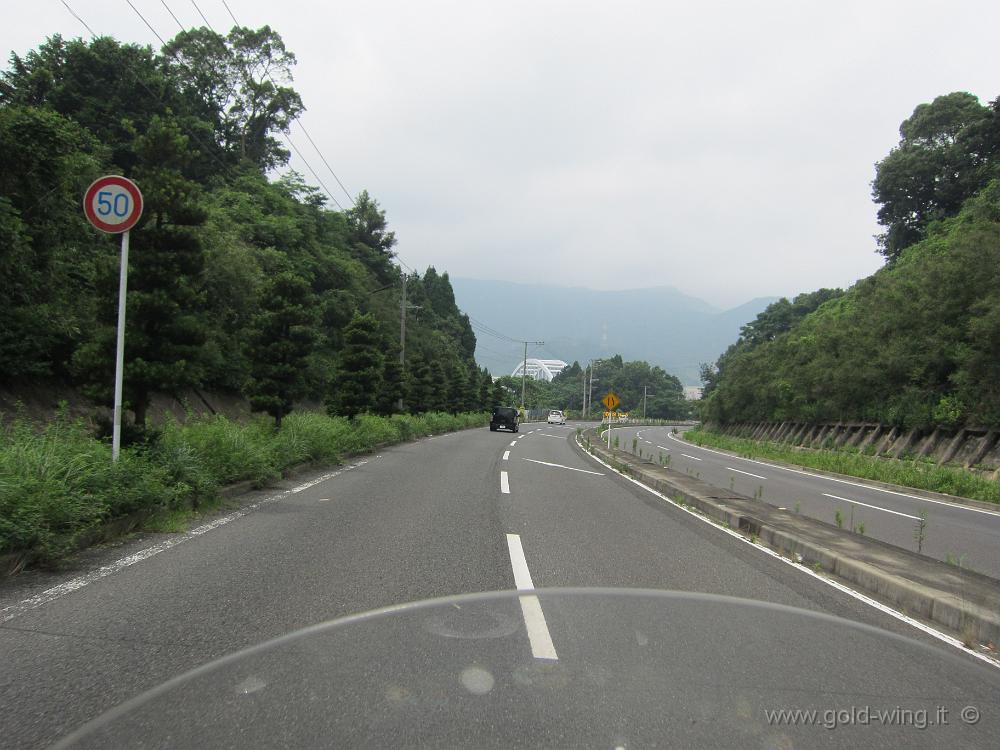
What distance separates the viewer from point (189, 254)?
415 inches

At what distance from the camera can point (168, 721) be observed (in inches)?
115

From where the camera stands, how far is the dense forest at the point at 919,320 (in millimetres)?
24531

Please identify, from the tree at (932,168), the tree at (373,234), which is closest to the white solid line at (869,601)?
the tree at (932,168)

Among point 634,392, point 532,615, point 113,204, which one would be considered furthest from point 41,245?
point 634,392

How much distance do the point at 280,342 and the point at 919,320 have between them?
85.7 ft

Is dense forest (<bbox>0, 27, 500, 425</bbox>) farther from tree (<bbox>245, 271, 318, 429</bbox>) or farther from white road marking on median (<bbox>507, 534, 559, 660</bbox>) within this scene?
white road marking on median (<bbox>507, 534, 559, 660</bbox>)

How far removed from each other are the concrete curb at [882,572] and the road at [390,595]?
1.17 feet

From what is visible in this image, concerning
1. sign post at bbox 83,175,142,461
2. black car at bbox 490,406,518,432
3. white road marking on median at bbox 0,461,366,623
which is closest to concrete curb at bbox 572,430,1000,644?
white road marking on median at bbox 0,461,366,623

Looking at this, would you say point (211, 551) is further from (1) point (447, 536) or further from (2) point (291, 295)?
(2) point (291, 295)

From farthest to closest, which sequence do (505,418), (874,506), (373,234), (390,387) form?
(373,234) < (505,418) < (390,387) < (874,506)

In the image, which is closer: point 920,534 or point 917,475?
point 920,534

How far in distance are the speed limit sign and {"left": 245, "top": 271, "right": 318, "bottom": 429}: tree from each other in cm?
826

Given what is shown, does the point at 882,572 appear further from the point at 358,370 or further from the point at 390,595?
the point at 358,370

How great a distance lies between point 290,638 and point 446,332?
77.4 meters
